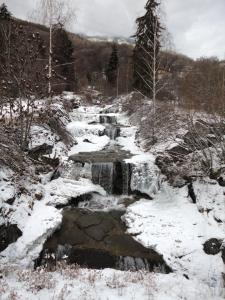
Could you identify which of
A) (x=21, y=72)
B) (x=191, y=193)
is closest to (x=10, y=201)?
(x=21, y=72)

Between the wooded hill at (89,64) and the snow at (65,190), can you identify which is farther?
the wooded hill at (89,64)

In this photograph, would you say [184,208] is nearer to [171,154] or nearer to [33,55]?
[171,154]

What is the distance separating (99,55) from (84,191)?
4224cm

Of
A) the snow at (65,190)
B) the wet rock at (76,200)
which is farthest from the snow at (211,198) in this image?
the wet rock at (76,200)

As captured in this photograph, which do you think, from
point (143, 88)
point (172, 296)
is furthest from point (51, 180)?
point (143, 88)

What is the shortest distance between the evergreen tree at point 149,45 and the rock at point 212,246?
9032mm

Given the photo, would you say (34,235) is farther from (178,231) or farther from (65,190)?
(178,231)

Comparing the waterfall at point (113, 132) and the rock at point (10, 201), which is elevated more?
the waterfall at point (113, 132)

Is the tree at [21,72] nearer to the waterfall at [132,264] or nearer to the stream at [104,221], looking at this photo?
the stream at [104,221]

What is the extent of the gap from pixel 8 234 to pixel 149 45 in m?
13.7

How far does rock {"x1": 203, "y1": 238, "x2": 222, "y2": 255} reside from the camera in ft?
27.1

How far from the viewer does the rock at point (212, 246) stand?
827 cm

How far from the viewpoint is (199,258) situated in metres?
8.06

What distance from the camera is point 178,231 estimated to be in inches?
364
